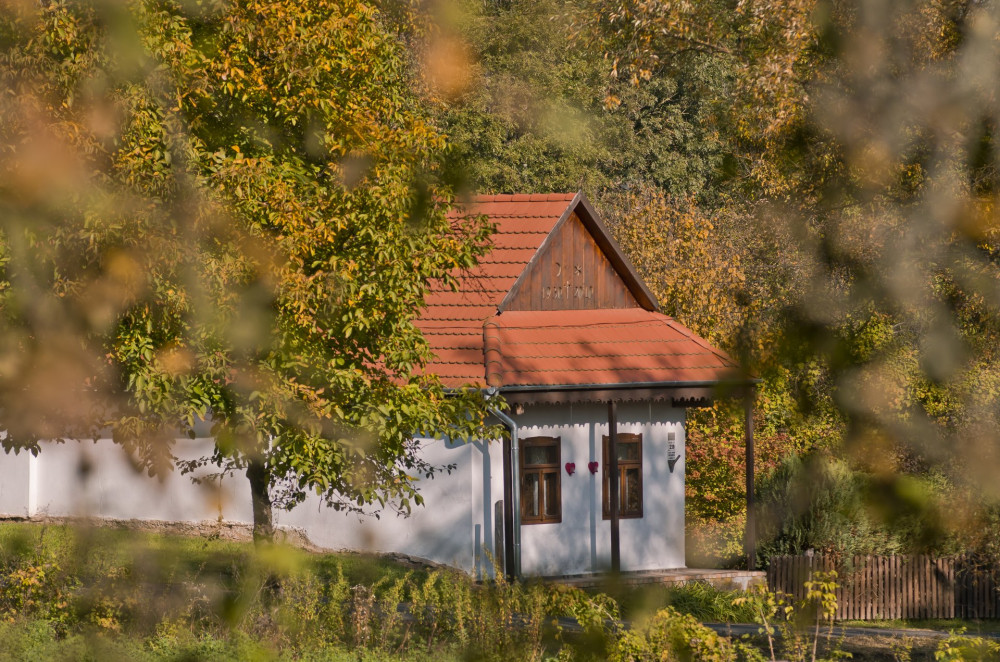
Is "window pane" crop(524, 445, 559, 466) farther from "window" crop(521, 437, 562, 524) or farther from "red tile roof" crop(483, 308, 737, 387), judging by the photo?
"red tile roof" crop(483, 308, 737, 387)

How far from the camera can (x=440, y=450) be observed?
60.8ft

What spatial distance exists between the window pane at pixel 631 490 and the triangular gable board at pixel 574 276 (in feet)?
9.59

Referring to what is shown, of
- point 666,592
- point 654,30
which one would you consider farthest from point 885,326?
point 666,592

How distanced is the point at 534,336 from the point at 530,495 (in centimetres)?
250

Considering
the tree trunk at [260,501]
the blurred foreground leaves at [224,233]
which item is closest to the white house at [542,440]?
the tree trunk at [260,501]

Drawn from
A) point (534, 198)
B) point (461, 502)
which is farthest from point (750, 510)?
point (534, 198)

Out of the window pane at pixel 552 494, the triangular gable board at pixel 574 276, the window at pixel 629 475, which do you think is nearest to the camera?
the window pane at pixel 552 494

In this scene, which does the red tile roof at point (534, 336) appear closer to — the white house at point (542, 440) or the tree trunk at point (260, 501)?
the white house at point (542, 440)

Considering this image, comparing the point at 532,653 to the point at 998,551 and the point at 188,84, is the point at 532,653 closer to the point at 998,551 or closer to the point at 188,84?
the point at 998,551

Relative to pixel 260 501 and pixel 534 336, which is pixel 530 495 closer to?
pixel 534 336

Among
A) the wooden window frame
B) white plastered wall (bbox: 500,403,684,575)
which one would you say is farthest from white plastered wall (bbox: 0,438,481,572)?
the wooden window frame

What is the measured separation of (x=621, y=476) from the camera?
20.0 meters

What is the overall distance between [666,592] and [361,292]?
317 inches

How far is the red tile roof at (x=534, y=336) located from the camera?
60.4 feet
